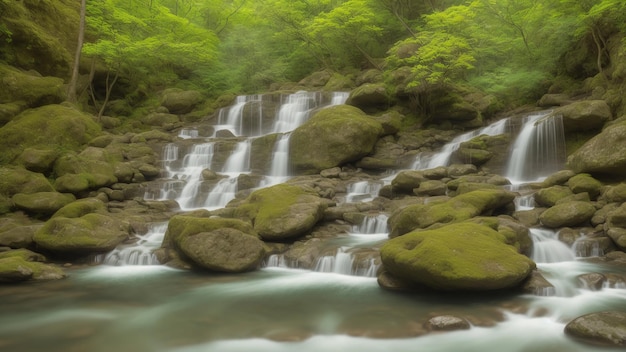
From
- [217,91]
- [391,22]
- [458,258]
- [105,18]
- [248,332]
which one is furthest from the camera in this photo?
[217,91]

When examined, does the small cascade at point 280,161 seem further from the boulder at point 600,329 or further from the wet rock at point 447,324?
the boulder at point 600,329

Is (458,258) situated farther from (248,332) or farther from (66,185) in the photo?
(66,185)

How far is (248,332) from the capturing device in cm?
661

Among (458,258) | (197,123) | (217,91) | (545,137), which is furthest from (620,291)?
(217,91)

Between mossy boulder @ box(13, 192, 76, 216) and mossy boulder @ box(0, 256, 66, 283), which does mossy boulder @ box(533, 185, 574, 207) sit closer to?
mossy boulder @ box(0, 256, 66, 283)

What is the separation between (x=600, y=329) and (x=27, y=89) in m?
21.4

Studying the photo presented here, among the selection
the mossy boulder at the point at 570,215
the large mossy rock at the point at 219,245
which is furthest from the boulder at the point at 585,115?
the large mossy rock at the point at 219,245

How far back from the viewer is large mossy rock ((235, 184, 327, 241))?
10906 mm

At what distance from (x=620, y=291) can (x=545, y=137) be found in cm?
926

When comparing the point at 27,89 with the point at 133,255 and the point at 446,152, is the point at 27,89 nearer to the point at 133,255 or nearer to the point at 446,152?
the point at 133,255

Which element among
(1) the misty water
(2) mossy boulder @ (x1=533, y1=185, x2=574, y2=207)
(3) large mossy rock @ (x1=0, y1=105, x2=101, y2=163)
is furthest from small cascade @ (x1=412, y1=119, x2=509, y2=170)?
(3) large mossy rock @ (x1=0, y1=105, x2=101, y2=163)

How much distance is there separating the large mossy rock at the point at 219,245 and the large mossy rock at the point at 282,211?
73 cm

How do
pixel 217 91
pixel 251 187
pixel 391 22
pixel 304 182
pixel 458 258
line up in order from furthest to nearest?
pixel 217 91 → pixel 391 22 → pixel 251 187 → pixel 304 182 → pixel 458 258

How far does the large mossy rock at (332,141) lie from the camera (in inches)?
683
